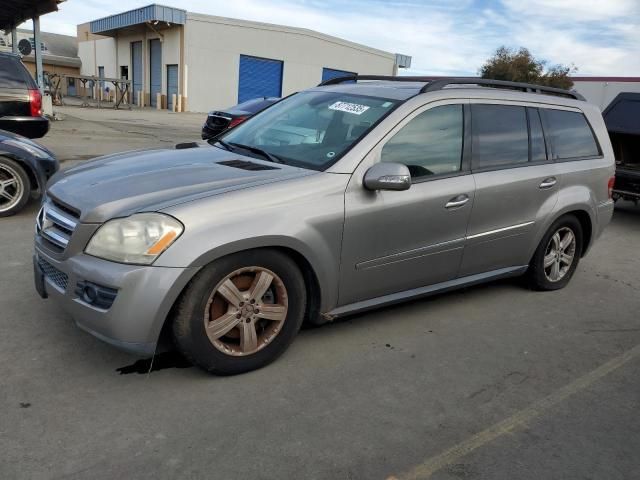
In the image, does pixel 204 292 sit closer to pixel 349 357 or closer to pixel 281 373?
pixel 281 373

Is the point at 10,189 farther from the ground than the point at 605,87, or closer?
closer

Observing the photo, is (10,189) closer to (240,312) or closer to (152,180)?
(152,180)

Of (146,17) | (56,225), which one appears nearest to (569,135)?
(56,225)

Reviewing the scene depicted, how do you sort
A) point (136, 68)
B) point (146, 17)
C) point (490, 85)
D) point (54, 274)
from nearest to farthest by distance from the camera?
point (54, 274), point (490, 85), point (146, 17), point (136, 68)

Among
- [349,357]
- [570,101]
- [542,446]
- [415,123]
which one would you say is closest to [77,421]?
[349,357]

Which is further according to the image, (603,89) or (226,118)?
(603,89)

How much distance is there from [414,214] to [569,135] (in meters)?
2.10

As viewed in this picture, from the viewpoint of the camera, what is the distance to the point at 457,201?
3791mm

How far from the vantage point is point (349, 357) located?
11.4 feet

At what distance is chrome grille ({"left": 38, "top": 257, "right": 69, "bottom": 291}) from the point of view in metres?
2.95

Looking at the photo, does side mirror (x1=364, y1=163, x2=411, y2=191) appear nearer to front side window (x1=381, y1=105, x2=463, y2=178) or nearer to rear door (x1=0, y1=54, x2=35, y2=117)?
front side window (x1=381, y1=105, x2=463, y2=178)

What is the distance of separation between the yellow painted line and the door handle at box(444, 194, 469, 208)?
1.31 meters

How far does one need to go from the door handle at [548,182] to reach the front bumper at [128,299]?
294 cm

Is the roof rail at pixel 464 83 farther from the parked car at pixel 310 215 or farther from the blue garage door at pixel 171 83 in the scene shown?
the blue garage door at pixel 171 83
